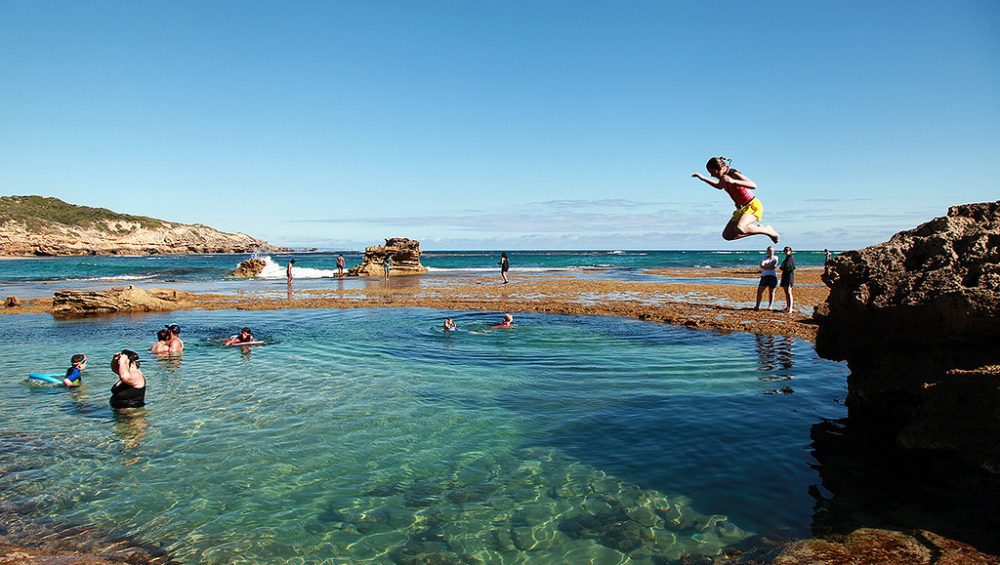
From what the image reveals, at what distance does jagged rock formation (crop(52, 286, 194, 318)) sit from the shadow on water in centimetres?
2731

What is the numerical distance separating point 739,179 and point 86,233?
15739cm

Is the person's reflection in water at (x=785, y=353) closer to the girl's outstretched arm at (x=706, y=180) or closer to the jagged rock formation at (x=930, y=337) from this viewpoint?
the jagged rock formation at (x=930, y=337)

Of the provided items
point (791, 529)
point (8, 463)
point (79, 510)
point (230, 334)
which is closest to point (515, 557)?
point (791, 529)

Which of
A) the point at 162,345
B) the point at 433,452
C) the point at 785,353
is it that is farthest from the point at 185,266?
the point at 433,452

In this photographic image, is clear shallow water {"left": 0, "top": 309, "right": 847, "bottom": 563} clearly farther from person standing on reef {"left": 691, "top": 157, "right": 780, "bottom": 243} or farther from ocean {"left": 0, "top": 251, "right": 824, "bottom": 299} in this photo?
ocean {"left": 0, "top": 251, "right": 824, "bottom": 299}

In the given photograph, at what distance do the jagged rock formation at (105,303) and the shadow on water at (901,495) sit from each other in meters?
27.3

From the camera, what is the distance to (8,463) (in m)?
7.77

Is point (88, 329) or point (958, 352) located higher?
point (958, 352)

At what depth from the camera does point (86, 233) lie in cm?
12912

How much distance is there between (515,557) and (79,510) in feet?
16.8

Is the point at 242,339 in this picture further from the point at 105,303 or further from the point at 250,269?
the point at 250,269

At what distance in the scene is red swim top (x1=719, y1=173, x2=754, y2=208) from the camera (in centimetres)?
819

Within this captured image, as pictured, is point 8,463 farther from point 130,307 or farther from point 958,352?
point 130,307

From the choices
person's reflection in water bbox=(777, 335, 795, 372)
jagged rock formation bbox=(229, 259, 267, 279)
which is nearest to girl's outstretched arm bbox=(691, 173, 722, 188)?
person's reflection in water bbox=(777, 335, 795, 372)
